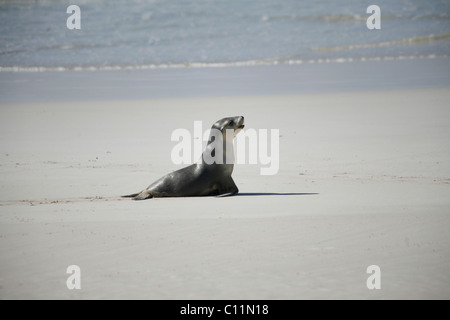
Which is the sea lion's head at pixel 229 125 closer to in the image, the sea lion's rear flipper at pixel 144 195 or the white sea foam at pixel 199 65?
the sea lion's rear flipper at pixel 144 195

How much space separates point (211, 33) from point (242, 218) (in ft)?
98.8

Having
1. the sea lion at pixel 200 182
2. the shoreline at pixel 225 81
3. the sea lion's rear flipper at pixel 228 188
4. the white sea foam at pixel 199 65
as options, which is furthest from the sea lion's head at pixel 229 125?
the white sea foam at pixel 199 65

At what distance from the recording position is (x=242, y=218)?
6.83 metres

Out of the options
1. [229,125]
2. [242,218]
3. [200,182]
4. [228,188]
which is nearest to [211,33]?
[229,125]

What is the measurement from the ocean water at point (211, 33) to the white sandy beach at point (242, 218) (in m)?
15.5

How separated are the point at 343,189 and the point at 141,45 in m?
27.0

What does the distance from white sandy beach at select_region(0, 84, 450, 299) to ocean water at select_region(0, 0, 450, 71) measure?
1554 cm

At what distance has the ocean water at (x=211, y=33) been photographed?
2886 centimetres

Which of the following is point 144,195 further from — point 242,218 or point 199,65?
point 199,65

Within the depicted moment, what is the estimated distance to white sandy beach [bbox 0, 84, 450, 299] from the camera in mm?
5012

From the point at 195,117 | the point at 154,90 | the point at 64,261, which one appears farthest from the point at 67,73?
the point at 64,261

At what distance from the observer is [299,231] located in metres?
6.25

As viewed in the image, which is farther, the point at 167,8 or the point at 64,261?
the point at 167,8

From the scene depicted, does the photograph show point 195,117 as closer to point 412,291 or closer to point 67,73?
point 412,291
